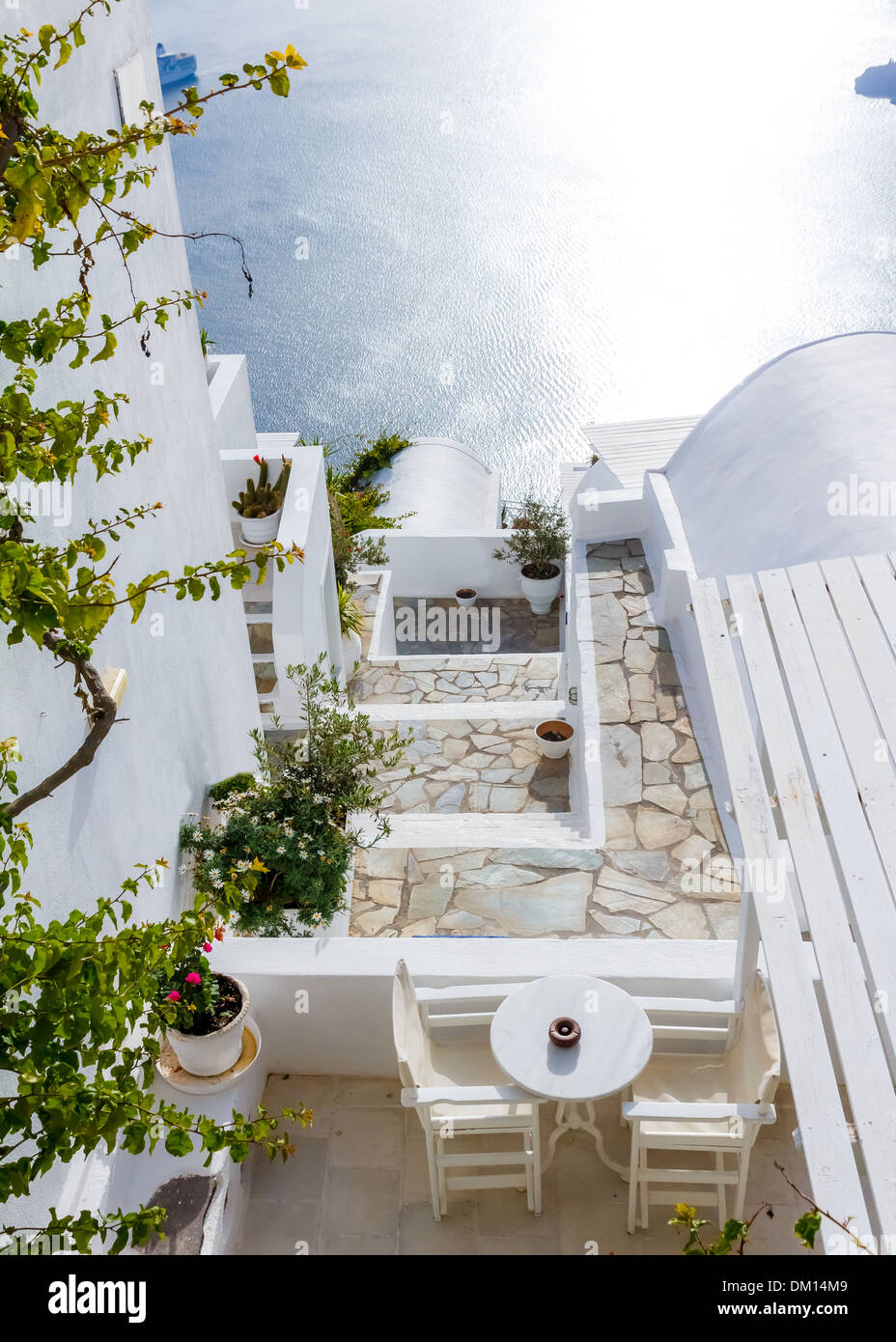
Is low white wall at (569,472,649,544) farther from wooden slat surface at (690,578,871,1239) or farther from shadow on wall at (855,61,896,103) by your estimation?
shadow on wall at (855,61,896,103)

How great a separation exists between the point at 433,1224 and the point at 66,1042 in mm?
3244

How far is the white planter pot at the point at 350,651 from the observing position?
1150 cm

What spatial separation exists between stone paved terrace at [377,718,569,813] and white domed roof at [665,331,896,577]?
226 centimetres

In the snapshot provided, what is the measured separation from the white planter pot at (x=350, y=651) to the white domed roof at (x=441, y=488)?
4.50 m

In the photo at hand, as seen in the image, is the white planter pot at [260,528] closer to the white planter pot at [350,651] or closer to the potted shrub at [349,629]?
the potted shrub at [349,629]

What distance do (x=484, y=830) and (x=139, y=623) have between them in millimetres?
3143

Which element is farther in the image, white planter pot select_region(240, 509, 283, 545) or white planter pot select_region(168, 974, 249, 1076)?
white planter pot select_region(240, 509, 283, 545)

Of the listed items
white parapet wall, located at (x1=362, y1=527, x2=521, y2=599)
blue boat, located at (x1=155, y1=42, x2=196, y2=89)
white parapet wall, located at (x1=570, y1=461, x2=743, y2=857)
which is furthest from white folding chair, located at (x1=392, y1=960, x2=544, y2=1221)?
blue boat, located at (x1=155, y1=42, x2=196, y2=89)

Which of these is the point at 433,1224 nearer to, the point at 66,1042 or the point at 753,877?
the point at 753,877

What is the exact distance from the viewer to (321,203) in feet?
128

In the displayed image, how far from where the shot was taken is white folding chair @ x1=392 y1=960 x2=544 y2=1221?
4477 mm

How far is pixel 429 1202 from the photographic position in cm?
500

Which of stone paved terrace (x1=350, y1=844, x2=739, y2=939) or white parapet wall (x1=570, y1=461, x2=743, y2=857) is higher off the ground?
white parapet wall (x1=570, y1=461, x2=743, y2=857)
